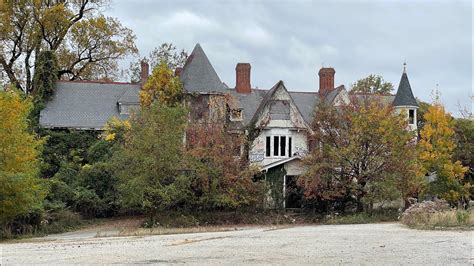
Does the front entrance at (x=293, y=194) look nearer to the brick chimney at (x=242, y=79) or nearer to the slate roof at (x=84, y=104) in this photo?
the brick chimney at (x=242, y=79)

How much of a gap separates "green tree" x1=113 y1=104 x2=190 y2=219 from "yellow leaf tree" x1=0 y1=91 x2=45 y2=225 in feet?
18.1

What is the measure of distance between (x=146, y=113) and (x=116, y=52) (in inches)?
916

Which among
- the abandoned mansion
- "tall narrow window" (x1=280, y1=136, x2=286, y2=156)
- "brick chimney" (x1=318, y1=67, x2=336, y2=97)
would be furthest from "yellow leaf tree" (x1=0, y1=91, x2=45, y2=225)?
"brick chimney" (x1=318, y1=67, x2=336, y2=97)

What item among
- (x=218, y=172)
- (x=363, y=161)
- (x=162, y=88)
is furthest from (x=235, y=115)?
(x=363, y=161)

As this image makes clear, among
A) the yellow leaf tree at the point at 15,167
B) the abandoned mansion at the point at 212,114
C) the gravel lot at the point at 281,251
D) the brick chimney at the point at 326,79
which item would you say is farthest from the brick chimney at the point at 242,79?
the gravel lot at the point at 281,251

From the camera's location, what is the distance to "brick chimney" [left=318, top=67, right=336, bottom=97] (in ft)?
181

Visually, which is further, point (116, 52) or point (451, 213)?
point (116, 52)

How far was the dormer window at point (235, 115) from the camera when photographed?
46.5 m

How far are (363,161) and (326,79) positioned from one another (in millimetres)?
16237

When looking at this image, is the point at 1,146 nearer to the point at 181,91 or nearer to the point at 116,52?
the point at 181,91

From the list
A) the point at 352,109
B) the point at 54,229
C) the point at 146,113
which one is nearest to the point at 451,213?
the point at 352,109

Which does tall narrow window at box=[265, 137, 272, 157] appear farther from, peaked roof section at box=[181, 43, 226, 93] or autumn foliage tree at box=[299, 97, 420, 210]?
autumn foliage tree at box=[299, 97, 420, 210]

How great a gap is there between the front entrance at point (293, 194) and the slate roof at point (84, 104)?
14.4 metres

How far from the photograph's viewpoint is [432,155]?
47.6m
